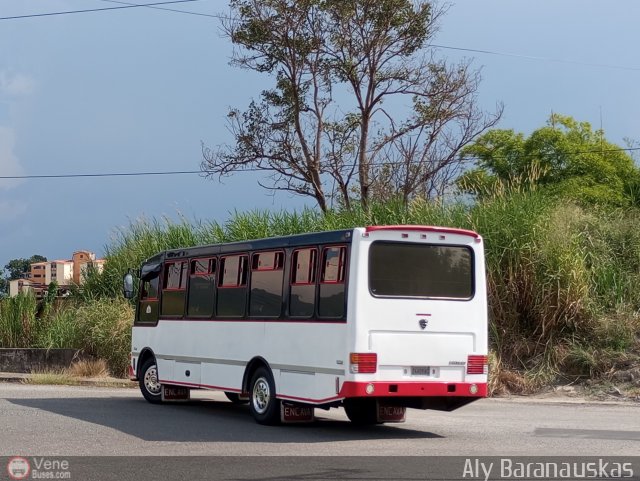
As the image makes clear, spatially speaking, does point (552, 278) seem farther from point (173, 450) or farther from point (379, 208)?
point (173, 450)

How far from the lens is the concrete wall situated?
1113 inches

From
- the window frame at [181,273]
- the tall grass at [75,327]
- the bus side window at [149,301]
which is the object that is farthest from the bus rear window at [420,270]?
the tall grass at [75,327]

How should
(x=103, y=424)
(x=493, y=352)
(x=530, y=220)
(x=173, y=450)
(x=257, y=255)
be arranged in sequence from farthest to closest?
(x=530, y=220) → (x=493, y=352) → (x=257, y=255) → (x=103, y=424) → (x=173, y=450)

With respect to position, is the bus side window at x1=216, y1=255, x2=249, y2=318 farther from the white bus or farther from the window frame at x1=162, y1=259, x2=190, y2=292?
the window frame at x1=162, y1=259, x2=190, y2=292

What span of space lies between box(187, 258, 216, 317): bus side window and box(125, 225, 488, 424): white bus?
2.18 feet

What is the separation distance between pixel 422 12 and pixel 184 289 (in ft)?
67.3

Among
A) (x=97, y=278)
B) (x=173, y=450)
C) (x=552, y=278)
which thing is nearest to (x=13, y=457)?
(x=173, y=450)

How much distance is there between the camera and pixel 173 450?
13.0 m

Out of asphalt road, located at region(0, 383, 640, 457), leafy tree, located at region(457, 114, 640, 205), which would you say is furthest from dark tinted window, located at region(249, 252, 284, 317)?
leafy tree, located at region(457, 114, 640, 205)

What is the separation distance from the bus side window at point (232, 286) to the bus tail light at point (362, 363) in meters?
3.27

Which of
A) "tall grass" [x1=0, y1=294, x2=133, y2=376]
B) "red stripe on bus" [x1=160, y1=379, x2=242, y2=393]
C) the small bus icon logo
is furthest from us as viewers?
"tall grass" [x1=0, y1=294, x2=133, y2=376]

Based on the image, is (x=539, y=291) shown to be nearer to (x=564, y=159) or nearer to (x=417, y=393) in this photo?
(x=417, y=393)

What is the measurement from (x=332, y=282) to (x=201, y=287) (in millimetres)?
4221

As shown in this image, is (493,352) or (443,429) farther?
(493,352)
